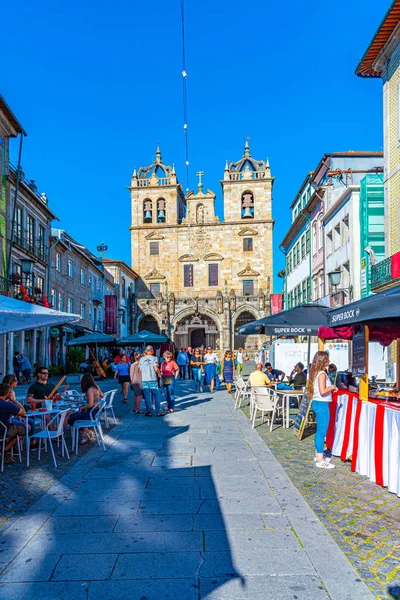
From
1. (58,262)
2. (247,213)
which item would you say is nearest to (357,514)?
(58,262)

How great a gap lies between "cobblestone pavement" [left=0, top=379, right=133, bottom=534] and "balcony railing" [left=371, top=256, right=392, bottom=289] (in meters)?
11.8

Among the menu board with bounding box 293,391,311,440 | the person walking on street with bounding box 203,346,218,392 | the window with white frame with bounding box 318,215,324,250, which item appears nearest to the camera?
the menu board with bounding box 293,391,311,440

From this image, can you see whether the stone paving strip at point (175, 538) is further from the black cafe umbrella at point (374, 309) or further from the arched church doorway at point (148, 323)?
the arched church doorway at point (148, 323)

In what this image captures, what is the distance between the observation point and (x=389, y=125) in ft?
57.7

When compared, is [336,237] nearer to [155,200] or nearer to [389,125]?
[389,125]

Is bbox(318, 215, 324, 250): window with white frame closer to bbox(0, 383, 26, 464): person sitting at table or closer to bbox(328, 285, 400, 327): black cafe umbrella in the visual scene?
bbox(328, 285, 400, 327): black cafe umbrella

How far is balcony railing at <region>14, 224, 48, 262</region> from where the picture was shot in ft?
84.4

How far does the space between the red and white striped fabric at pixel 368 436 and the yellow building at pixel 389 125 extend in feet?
32.1

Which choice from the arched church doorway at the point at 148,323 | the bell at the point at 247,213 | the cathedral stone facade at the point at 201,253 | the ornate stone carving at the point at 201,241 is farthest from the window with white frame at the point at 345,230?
the arched church doorway at the point at 148,323

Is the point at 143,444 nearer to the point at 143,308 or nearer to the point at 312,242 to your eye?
the point at 312,242

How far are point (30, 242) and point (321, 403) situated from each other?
23737mm

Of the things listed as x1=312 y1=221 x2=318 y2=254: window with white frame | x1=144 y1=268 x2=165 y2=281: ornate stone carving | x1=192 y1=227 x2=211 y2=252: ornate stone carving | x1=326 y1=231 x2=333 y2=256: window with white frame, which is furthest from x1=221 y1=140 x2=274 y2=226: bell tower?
x1=326 y1=231 x2=333 y2=256: window with white frame

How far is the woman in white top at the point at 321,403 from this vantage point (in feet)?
22.8

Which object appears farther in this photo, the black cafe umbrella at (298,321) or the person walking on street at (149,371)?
the person walking on street at (149,371)
